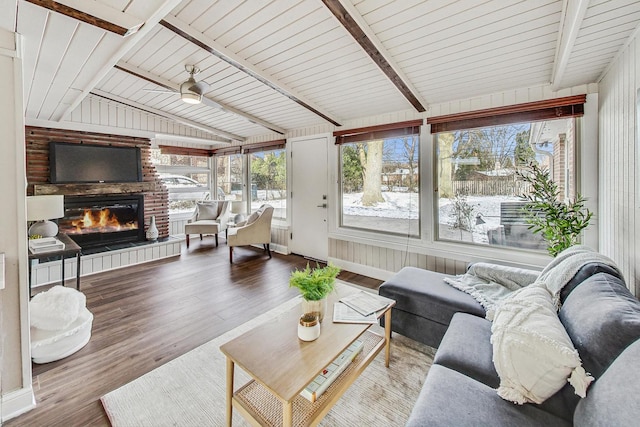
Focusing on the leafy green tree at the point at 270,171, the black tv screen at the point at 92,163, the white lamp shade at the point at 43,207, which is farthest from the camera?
the leafy green tree at the point at 270,171

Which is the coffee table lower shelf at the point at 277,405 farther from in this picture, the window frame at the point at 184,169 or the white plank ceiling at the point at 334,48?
the window frame at the point at 184,169

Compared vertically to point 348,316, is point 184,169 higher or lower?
higher

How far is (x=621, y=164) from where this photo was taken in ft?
6.17

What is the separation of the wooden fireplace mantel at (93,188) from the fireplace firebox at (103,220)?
147 mm

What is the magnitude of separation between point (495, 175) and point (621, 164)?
1.07 meters

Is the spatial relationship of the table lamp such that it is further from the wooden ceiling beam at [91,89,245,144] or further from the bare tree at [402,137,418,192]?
the bare tree at [402,137,418,192]

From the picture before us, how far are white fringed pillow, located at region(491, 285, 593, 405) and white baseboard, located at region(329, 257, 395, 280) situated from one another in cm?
239

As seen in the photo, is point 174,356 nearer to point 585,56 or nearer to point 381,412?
point 381,412

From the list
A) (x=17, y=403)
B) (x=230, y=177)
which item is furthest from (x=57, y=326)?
(x=230, y=177)

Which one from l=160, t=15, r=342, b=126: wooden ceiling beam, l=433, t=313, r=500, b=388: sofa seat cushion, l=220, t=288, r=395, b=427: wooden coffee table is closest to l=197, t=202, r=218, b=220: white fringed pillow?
l=160, t=15, r=342, b=126: wooden ceiling beam

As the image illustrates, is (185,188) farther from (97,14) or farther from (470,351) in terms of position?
(470,351)

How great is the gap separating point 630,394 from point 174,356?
7.97 ft

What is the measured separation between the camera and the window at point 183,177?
19.3 ft

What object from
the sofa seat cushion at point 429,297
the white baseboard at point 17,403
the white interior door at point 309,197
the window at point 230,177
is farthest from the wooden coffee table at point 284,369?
the window at point 230,177
